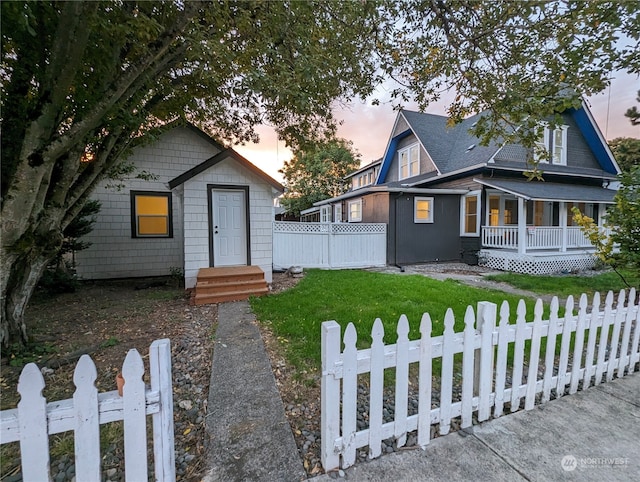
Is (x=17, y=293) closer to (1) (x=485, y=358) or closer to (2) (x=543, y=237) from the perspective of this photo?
(1) (x=485, y=358)

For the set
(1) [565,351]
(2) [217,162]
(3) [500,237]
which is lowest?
(1) [565,351]

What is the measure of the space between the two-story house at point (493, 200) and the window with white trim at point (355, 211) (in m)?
0.05

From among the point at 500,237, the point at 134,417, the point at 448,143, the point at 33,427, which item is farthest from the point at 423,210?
the point at 33,427

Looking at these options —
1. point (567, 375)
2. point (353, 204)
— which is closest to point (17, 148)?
point (567, 375)

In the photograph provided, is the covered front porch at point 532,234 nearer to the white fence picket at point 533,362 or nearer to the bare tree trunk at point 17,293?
the white fence picket at point 533,362

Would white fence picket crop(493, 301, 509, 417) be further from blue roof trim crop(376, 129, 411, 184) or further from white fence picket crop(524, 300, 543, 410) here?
blue roof trim crop(376, 129, 411, 184)

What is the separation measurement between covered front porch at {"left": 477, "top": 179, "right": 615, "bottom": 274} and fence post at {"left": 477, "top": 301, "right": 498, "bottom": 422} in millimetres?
9375

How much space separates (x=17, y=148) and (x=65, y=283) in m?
4.64

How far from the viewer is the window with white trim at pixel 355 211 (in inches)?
541

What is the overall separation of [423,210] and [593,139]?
9.05m

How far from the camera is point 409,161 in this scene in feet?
49.7

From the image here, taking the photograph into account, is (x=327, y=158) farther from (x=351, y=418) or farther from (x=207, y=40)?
(x=351, y=418)

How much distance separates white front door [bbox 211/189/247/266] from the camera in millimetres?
7109

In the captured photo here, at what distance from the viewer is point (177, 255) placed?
30.3 feet
